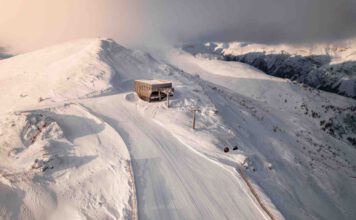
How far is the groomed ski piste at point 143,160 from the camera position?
10.9 metres

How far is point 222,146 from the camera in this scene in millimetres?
15578

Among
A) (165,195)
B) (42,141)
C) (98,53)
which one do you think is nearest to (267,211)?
(165,195)

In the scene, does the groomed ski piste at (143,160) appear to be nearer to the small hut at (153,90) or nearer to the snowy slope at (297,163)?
the snowy slope at (297,163)

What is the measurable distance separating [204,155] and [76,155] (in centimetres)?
722

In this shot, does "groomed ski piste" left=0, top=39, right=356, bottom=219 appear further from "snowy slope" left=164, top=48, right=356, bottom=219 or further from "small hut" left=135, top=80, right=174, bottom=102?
"small hut" left=135, top=80, right=174, bottom=102

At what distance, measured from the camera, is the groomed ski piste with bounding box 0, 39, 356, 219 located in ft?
35.7

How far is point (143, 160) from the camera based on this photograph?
13430 millimetres

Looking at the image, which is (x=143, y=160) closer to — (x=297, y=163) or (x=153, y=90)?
(x=153, y=90)

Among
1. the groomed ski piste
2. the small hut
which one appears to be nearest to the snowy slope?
the groomed ski piste

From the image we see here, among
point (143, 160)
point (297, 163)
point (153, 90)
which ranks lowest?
point (297, 163)

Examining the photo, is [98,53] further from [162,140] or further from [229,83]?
[229,83]

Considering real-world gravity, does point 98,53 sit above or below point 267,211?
above

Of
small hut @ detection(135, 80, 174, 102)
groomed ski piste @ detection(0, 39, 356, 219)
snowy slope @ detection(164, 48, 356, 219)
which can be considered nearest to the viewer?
groomed ski piste @ detection(0, 39, 356, 219)

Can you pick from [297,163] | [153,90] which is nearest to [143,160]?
[153,90]
